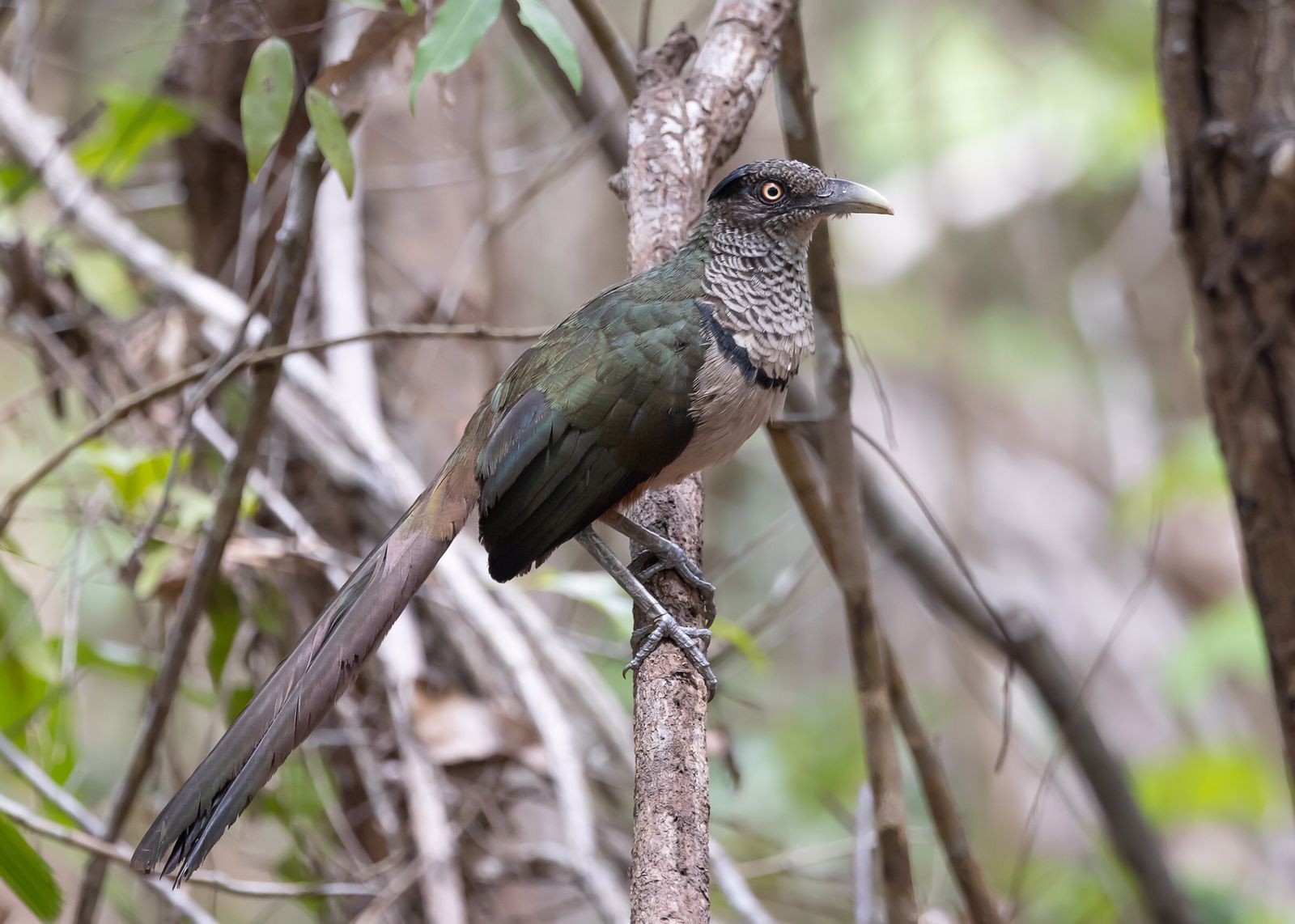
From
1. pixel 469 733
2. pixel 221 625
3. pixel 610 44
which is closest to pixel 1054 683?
pixel 469 733

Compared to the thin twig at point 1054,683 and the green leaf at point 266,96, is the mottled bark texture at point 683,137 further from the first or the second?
the thin twig at point 1054,683

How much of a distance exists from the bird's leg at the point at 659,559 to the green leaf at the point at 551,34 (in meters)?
1.01

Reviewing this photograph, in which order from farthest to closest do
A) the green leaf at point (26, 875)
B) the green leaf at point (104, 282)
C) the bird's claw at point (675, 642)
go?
the green leaf at point (104, 282) < the green leaf at point (26, 875) < the bird's claw at point (675, 642)

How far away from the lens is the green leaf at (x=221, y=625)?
3727 millimetres

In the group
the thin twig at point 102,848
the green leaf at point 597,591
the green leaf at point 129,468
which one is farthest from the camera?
the green leaf at point 597,591

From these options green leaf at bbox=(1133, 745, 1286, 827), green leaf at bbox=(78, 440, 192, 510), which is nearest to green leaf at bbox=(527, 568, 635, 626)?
green leaf at bbox=(78, 440, 192, 510)

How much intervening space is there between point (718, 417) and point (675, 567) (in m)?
0.36

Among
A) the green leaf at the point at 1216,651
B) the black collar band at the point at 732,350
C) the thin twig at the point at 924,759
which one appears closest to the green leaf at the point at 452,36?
the black collar band at the point at 732,350

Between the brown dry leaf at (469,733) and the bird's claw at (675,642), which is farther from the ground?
the brown dry leaf at (469,733)

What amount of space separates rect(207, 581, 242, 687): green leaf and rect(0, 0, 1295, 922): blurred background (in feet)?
0.04

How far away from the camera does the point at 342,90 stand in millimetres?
2721

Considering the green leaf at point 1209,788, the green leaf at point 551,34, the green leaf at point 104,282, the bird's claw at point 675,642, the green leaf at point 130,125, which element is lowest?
the bird's claw at point 675,642

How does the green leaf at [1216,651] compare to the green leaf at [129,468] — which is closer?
the green leaf at [129,468]

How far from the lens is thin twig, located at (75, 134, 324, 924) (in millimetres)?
2707
